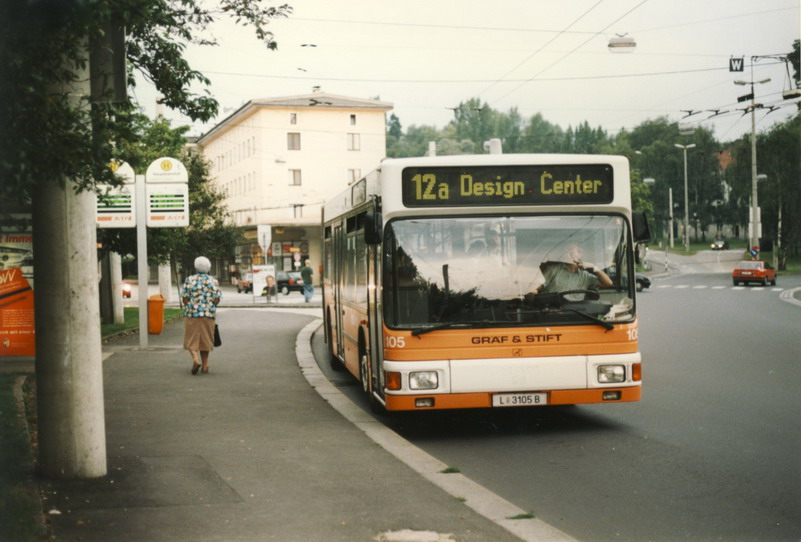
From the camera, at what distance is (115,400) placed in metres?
11.9

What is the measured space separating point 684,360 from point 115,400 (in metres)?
9.57

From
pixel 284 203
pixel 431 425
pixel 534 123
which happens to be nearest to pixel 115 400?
pixel 431 425

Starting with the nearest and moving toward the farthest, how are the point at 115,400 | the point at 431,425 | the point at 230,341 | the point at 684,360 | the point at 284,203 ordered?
the point at 431,425
the point at 115,400
the point at 684,360
the point at 230,341
the point at 284,203

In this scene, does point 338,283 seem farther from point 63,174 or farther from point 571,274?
point 63,174

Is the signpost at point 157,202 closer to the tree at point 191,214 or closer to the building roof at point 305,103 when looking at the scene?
the tree at point 191,214

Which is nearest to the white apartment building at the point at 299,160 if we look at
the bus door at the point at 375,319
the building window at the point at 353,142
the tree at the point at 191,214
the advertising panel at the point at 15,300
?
the building window at the point at 353,142

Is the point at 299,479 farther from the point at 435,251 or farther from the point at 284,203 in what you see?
the point at 284,203

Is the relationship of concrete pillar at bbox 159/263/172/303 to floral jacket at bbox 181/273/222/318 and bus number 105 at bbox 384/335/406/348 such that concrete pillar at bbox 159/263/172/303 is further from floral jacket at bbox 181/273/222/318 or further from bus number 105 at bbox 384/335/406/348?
bus number 105 at bbox 384/335/406/348

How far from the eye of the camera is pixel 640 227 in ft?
32.5

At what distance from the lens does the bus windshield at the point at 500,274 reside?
9656 millimetres

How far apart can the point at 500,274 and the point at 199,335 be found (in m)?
6.45

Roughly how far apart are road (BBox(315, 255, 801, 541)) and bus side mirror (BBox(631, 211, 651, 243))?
186 cm

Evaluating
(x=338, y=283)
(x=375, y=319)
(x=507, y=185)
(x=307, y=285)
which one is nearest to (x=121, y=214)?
(x=338, y=283)

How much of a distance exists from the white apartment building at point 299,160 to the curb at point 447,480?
7071 centimetres
